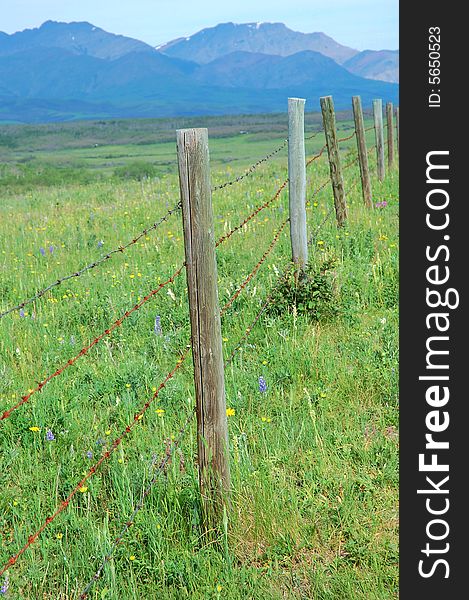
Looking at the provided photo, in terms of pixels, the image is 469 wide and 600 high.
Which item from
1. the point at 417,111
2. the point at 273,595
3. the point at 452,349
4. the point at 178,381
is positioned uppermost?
the point at 417,111

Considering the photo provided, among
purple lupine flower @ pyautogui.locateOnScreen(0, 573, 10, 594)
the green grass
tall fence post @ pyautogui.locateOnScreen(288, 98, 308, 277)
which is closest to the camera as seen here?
purple lupine flower @ pyautogui.locateOnScreen(0, 573, 10, 594)

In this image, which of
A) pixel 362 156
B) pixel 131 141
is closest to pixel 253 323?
pixel 362 156

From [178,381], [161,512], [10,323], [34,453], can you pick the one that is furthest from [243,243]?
[161,512]

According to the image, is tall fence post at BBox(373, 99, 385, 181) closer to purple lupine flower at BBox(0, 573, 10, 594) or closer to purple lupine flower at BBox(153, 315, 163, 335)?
purple lupine flower at BBox(153, 315, 163, 335)

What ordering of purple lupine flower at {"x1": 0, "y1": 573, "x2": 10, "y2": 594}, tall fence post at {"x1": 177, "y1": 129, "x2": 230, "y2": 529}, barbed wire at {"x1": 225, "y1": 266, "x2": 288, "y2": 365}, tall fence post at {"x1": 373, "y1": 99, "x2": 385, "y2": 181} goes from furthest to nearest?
tall fence post at {"x1": 373, "y1": 99, "x2": 385, "y2": 181} → barbed wire at {"x1": 225, "y1": 266, "x2": 288, "y2": 365} → tall fence post at {"x1": 177, "y1": 129, "x2": 230, "y2": 529} → purple lupine flower at {"x1": 0, "y1": 573, "x2": 10, "y2": 594}

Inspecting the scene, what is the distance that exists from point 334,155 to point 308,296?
3468mm

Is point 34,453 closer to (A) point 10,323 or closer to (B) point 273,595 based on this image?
(B) point 273,595

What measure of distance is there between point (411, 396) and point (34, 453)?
2.55 meters

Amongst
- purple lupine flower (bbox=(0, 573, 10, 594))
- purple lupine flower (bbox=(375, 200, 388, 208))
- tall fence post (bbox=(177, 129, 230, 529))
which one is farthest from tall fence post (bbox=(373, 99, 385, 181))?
purple lupine flower (bbox=(0, 573, 10, 594))

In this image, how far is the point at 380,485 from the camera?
378cm

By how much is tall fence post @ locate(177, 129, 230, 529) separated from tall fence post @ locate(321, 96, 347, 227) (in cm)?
602

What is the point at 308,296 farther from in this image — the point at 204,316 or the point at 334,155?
the point at 334,155

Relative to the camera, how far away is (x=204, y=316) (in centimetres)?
334

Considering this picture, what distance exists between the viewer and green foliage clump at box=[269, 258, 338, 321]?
20.2ft
